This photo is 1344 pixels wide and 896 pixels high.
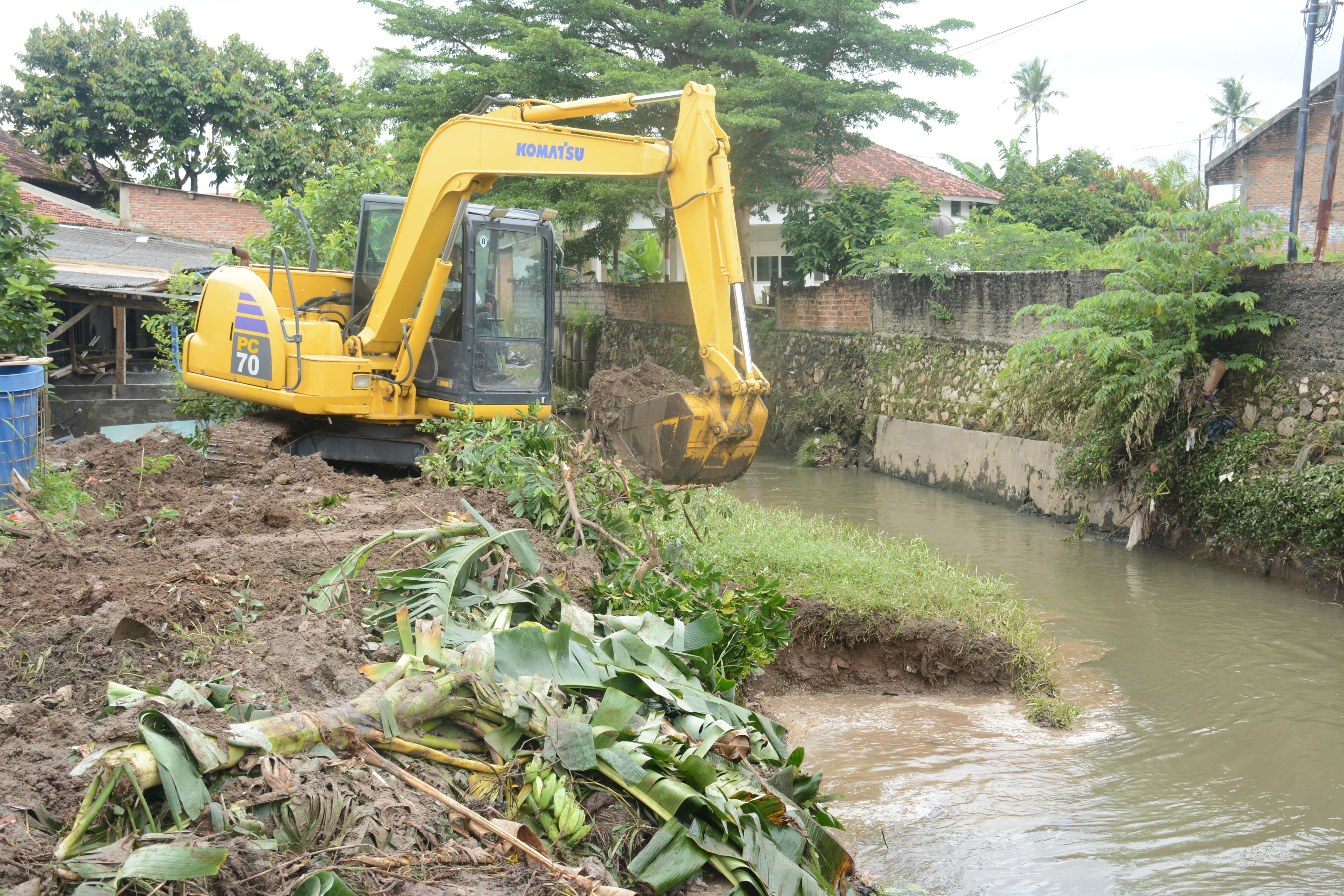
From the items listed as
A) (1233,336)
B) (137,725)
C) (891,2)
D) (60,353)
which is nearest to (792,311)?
(891,2)

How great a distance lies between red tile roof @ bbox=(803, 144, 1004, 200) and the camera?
85.3 feet

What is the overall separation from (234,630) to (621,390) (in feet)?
13.6

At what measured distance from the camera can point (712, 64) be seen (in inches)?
692

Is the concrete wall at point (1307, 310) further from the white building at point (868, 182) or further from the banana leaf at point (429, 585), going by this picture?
the white building at point (868, 182)

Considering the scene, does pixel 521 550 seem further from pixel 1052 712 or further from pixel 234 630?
pixel 1052 712

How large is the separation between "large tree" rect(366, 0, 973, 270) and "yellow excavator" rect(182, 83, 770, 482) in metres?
8.69

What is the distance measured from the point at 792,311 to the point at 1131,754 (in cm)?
1264

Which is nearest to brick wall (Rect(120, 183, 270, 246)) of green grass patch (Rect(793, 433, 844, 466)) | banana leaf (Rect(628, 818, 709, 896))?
green grass patch (Rect(793, 433, 844, 466))

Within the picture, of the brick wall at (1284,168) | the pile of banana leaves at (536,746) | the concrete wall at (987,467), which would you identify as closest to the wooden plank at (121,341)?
the concrete wall at (987,467)

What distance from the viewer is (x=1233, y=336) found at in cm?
949

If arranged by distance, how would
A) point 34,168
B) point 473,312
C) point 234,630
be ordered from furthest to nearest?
point 34,168, point 473,312, point 234,630

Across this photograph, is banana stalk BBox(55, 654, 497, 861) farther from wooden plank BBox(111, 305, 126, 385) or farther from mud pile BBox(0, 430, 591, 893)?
wooden plank BBox(111, 305, 126, 385)

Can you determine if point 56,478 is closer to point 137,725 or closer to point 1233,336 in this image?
point 137,725

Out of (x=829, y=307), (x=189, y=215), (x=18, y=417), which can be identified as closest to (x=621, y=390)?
(x=18, y=417)
